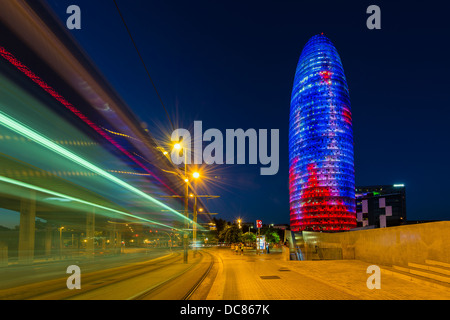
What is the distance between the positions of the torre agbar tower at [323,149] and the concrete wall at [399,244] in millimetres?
130978

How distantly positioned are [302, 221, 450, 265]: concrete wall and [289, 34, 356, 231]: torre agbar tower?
131 meters

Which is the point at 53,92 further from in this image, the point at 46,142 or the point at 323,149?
the point at 323,149

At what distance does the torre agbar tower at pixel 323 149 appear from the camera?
15788 cm

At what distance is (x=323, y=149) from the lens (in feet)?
524

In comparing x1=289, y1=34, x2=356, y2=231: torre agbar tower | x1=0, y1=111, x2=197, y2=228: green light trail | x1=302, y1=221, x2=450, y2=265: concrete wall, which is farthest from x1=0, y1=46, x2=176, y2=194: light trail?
x1=289, y1=34, x2=356, y2=231: torre agbar tower

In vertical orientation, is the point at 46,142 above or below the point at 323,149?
below

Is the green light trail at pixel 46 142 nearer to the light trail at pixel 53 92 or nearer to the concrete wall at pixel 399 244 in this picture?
the light trail at pixel 53 92

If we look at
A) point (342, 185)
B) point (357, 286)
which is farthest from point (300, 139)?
point (357, 286)

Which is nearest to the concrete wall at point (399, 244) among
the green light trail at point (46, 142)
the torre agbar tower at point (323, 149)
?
the green light trail at point (46, 142)

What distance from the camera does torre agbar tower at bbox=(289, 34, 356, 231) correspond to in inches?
6216

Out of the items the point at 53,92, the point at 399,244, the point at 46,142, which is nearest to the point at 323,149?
the point at 399,244

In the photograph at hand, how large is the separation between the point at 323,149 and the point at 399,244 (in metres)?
145

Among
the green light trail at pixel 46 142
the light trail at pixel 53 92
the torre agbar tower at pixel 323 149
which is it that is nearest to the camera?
the green light trail at pixel 46 142

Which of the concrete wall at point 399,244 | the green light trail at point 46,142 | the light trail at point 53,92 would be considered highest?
the light trail at point 53,92
